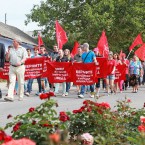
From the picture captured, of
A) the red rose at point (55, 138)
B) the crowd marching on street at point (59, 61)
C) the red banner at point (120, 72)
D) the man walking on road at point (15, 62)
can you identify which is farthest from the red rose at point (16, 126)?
the red banner at point (120, 72)

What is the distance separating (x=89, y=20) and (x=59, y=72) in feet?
104

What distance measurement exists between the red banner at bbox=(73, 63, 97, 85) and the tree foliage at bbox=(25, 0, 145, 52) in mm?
32030

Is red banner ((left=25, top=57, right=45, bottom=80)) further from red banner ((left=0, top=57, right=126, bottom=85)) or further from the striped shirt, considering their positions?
the striped shirt

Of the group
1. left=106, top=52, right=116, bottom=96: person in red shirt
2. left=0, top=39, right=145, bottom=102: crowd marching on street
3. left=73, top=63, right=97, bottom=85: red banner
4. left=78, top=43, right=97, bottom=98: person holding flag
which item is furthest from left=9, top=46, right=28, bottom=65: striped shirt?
left=106, top=52, right=116, bottom=96: person in red shirt

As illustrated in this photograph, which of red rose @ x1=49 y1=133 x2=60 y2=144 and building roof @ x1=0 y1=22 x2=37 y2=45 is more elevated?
building roof @ x1=0 y1=22 x2=37 y2=45

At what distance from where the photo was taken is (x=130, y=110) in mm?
5758

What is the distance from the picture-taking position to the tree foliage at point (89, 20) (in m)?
48.9

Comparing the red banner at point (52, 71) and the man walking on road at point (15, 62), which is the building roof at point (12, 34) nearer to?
the red banner at point (52, 71)

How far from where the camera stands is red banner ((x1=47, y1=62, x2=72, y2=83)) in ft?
54.2

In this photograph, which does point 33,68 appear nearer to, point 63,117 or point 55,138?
point 63,117

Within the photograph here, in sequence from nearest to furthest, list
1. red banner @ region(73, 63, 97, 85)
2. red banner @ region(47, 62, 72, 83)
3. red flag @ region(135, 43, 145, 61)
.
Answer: red banner @ region(73, 63, 97, 85) < red banner @ region(47, 62, 72, 83) < red flag @ region(135, 43, 145, 61)

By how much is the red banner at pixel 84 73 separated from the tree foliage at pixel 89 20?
105 ft

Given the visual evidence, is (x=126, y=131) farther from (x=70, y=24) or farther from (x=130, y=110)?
(x=70, y=24)

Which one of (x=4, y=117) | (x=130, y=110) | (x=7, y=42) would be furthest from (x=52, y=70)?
(x=7, y=42)
